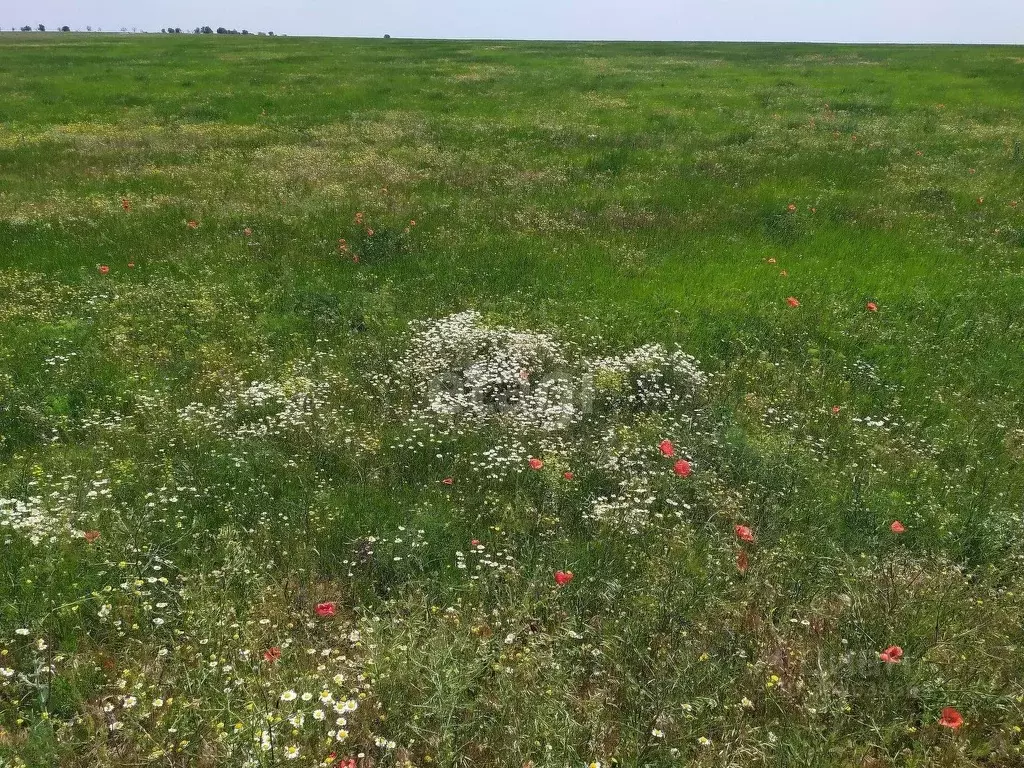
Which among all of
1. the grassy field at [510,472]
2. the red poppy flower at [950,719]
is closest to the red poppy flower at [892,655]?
the grassy field at [510,472]

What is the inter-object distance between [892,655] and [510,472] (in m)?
3.34

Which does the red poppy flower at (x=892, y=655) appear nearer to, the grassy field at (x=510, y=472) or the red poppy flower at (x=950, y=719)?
the grassy field at (x=510, y=472)

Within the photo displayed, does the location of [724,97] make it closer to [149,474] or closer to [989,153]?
[989,153]

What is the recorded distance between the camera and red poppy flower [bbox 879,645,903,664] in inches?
159

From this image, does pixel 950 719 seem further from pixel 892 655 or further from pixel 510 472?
pixel 510 472

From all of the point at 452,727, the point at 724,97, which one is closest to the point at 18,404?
the point at 452,727

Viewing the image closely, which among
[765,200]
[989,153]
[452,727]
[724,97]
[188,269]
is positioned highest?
[724,97]

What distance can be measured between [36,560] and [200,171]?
1455 cm

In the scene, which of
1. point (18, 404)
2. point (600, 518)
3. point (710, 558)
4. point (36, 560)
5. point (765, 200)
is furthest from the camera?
point (765, 200)

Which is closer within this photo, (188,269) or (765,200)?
(188,269)

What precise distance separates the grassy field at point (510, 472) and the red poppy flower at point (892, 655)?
3.0 inches

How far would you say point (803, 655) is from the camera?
172 inches

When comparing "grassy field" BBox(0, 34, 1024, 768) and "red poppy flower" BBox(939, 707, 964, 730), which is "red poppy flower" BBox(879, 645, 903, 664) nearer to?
"grassy field" BBox(0, 34, 1024, 768)

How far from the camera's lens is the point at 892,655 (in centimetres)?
404
